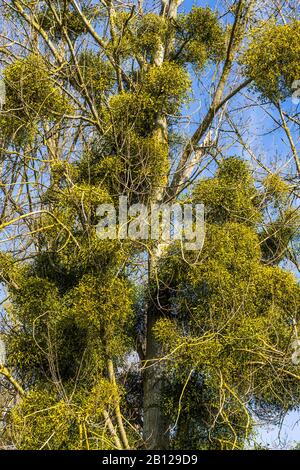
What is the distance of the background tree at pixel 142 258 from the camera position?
7.30 m

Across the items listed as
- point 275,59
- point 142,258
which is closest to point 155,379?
point 142,258

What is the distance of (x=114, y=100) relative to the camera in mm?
8695

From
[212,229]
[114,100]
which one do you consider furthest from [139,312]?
[114,100]

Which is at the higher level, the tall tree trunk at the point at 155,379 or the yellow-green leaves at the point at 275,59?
the yellow-green leaves at the point at 275,59

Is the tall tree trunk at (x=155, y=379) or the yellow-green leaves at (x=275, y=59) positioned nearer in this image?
the tall tree trunk at (x=155, y=379)

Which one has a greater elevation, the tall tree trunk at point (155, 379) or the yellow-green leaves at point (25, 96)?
the yellow-green leaves at point (25, 96)

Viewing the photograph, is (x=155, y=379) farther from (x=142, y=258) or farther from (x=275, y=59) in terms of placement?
(x=275, y=59)

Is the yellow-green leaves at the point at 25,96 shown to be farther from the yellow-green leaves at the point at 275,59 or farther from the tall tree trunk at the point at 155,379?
the yellow-green leaves at the point at 275,59

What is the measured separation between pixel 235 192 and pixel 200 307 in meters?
1.32

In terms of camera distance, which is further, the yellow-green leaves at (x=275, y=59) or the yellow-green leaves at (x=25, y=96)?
the yellow-green leaves at (x=275, y=59)

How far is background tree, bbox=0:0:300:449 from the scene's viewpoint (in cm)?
730

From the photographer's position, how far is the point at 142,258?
8234 millimetres

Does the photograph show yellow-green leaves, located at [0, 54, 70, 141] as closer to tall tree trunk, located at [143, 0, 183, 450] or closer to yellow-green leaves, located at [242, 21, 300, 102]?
tall tree trunk, located at [143, 0, 183, 450]

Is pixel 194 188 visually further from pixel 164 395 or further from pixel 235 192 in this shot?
pixel 164 395
